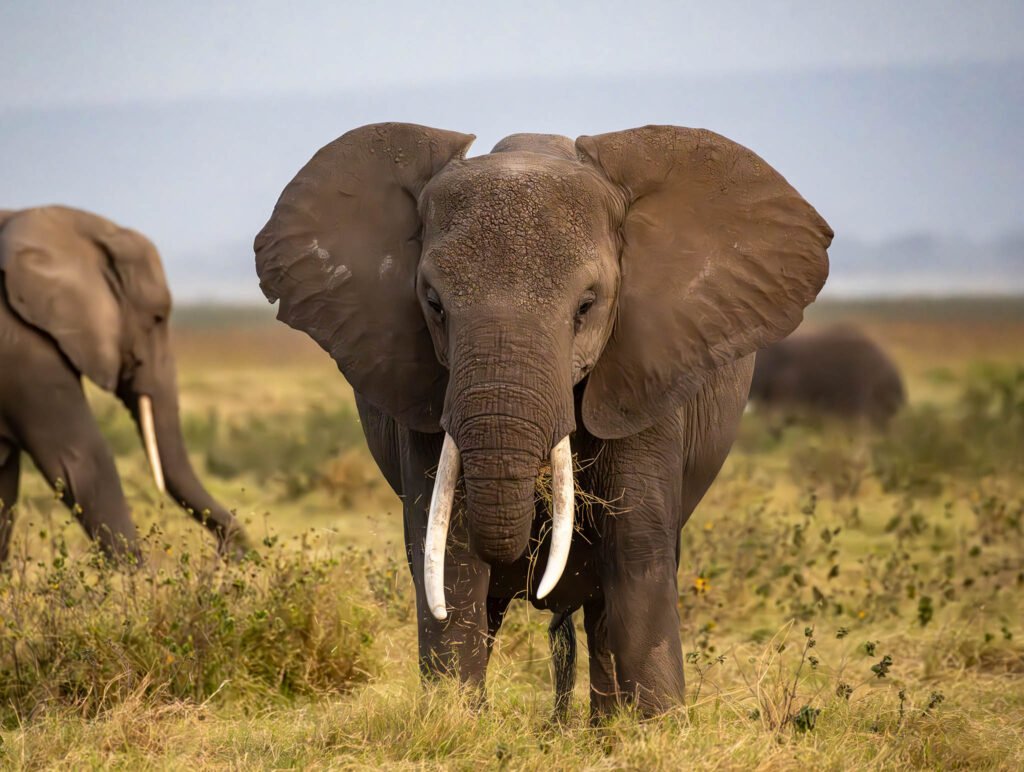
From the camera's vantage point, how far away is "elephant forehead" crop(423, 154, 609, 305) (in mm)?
4656

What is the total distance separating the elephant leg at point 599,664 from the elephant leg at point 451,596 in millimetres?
428

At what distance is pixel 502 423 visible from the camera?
452 centimetres

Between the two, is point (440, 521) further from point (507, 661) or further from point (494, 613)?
point (507, 661)

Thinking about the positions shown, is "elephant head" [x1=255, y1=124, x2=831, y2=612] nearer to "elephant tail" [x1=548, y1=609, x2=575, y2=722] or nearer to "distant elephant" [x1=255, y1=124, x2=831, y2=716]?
"distant elephant" [x1=255, y1=124, x2=831, y2=716]

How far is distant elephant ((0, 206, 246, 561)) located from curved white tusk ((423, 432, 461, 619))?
4.50m

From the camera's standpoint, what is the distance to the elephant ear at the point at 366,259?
5.16 m

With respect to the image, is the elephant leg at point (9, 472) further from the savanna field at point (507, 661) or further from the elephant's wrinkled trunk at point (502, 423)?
the elephant's wrinkled trunk at point (502, 423)

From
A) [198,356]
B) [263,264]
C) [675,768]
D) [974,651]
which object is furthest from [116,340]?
[198,356]

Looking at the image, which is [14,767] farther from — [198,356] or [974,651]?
[198,356]

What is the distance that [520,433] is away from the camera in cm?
453

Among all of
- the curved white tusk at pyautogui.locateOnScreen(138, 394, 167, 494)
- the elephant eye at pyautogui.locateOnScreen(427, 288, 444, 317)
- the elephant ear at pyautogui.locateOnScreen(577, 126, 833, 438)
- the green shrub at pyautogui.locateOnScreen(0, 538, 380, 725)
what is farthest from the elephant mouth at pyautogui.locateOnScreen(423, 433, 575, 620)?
the curved white tusk at pyautogui.locateOnScreen(138, 394, 167, 494)

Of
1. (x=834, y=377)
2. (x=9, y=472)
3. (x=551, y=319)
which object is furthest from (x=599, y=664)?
(x=834, y=377)

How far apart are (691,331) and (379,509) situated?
27.4 ft

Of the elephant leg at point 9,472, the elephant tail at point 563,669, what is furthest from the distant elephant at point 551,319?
the elephant leg at point 9,472
